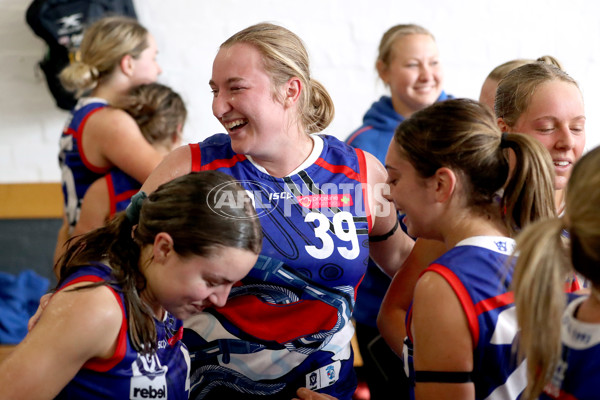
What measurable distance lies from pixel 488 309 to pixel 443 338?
9 cm

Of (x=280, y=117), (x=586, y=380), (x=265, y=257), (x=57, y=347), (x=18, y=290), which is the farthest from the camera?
(x=18, y=290)

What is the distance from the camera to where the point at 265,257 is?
133 cm

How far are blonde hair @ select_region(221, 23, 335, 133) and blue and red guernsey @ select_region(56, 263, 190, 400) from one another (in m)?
0.59

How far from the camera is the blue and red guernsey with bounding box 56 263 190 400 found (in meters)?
1.03

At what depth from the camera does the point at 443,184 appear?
1133 mm

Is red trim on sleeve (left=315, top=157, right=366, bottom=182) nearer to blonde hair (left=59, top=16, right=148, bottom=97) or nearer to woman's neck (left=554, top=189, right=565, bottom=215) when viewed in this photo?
woman's neck (left=554, top=189, right=565, bottom=215)

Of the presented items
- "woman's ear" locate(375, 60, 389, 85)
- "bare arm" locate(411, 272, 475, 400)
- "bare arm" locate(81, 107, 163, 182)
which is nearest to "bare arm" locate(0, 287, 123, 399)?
"bare arm" locate(411, 272, 475, 400)

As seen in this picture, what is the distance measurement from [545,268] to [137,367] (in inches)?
25.9

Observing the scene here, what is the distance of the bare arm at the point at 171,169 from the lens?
1.35 meters

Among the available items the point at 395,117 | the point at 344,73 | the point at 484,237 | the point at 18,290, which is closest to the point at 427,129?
the point at 484,237

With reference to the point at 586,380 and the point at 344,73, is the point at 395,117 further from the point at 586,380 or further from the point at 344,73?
the point at 586,380

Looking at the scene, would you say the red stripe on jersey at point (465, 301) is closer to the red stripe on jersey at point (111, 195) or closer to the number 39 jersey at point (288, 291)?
the number 39 jersey at point (288, 291)

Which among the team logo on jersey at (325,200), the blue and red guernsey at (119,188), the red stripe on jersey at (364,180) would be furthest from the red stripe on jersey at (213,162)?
the blue and red guernsey at (119,188)

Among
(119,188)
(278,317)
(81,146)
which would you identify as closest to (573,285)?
(278,317)
